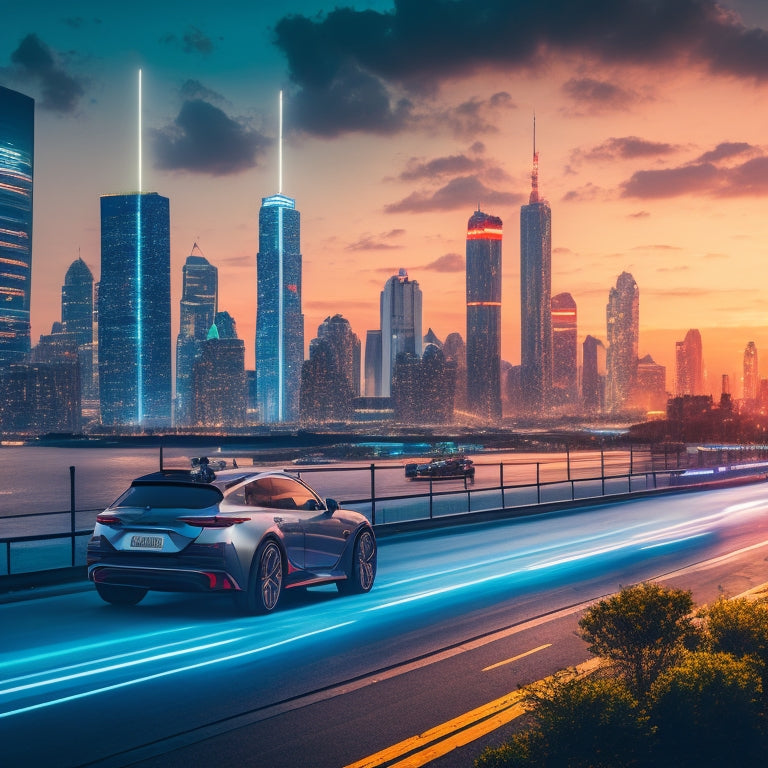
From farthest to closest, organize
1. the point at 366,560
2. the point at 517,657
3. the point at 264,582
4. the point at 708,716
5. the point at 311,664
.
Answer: the point at 366,560, the point at 264,582, the point at 517,657, the point at 311,664, the point at 708,716

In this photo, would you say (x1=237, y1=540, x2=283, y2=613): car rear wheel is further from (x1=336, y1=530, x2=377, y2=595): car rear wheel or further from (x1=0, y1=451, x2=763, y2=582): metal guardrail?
(x1=0, y1=451, x2=763, y2=582): metal guardrail

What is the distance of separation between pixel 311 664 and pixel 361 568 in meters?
4.72

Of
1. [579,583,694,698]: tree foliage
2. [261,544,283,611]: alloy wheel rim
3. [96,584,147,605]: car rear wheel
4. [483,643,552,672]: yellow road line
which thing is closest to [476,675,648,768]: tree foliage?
[579,583,694,698]: tree foliage

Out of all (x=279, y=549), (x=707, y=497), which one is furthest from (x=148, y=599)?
(x=707, y=497)

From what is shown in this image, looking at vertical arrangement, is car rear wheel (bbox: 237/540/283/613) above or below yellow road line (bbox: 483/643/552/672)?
above

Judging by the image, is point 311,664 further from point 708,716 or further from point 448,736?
point 708,716

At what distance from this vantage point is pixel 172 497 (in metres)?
12.1

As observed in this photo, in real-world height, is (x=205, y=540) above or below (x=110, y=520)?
below

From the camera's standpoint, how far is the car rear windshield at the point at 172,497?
1194 centimetres

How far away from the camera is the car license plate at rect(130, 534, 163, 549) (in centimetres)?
1170

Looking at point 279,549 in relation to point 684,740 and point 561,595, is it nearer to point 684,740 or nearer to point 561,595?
point 561,595

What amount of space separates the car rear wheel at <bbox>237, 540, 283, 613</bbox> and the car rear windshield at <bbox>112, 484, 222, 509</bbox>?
870 millimetres

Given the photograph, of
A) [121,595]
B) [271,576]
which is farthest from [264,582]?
[121,595]

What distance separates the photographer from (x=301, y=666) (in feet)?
31.9
